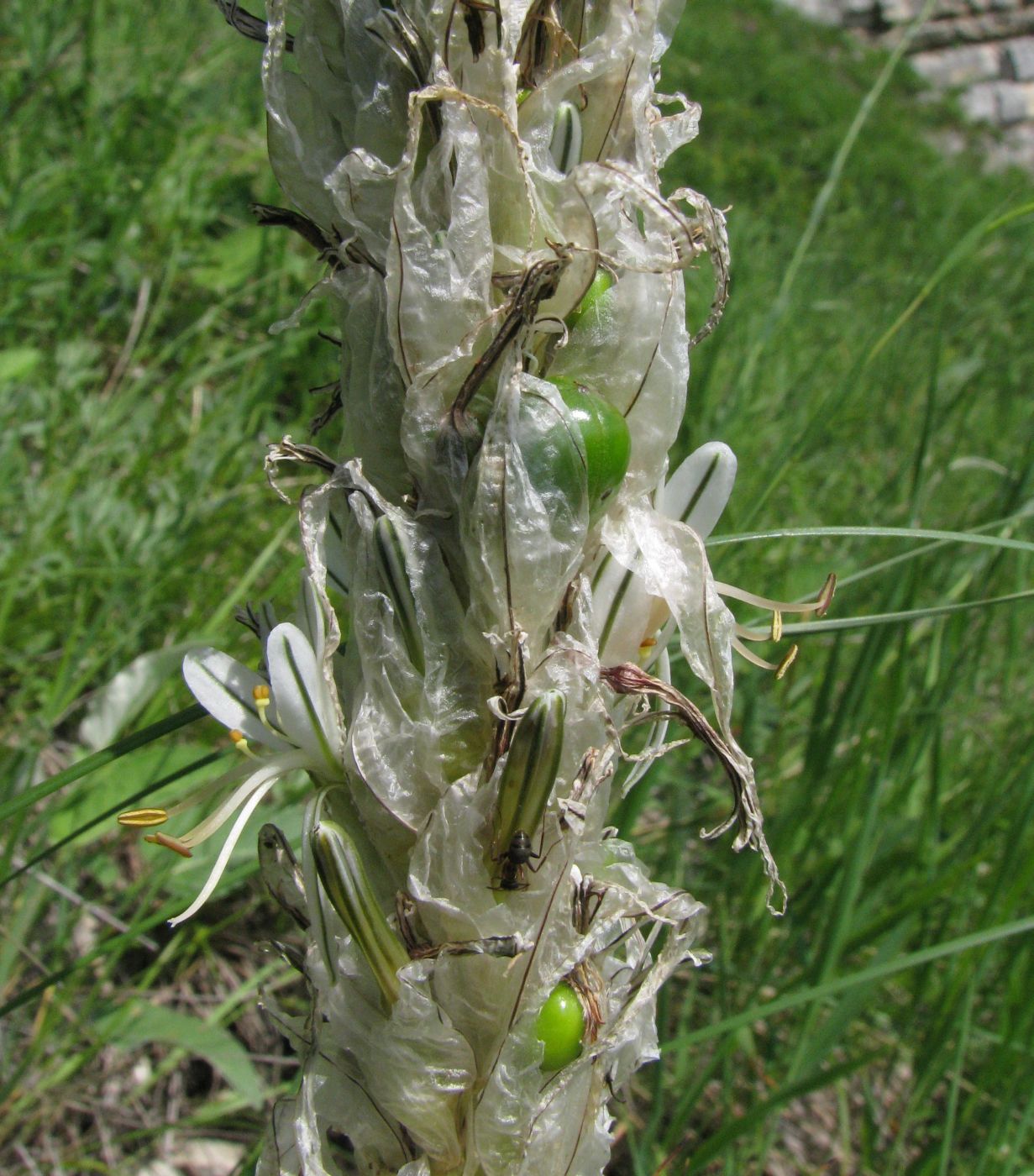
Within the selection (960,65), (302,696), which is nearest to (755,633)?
(302,696)

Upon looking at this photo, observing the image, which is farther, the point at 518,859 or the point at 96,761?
the point at 96,761

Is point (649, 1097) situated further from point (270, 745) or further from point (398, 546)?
point (398, 546)

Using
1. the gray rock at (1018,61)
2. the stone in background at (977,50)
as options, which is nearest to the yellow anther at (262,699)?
the stone in background at (977,50)

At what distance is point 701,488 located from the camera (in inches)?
31.4

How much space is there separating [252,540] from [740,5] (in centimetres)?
1382

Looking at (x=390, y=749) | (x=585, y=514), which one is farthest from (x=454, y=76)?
(x=390, y=749)

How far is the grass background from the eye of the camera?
145 centimetres

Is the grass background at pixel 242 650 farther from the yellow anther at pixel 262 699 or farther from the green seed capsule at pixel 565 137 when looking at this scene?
the green seed capsule at pixel 565 137

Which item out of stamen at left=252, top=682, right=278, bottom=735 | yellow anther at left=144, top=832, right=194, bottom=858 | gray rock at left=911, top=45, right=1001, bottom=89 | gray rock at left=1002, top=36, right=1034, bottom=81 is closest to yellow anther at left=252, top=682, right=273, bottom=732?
stamen at left=252, top=682, right=278, bottom=735

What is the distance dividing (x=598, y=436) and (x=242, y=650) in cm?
129

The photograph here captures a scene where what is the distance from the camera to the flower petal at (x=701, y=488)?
0.79 metres

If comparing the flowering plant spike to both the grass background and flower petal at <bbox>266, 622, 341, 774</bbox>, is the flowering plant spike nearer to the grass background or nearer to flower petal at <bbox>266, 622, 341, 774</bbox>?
flower petal at <bbox>266, 622, 341, 774</bbox>

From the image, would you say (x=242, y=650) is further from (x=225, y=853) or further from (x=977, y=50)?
(x=977, y=50)

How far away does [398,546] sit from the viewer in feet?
2.29
